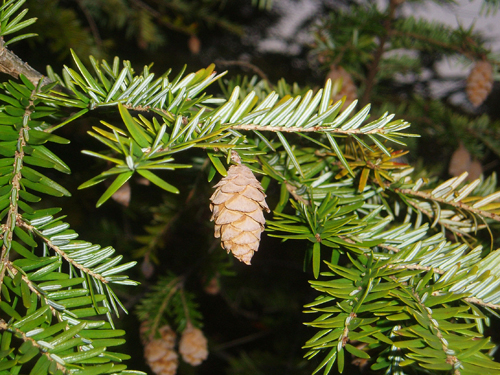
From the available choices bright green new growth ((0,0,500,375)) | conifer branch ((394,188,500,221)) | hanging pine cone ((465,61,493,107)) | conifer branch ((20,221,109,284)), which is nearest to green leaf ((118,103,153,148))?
bright green new growth ((0,0,500,375))

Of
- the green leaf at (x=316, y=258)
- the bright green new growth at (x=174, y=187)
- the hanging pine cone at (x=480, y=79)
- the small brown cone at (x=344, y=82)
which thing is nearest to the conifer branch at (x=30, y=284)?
the bright green new growth at (x=174, y=187)

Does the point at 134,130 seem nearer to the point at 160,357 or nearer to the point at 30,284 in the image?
the point at 30,284

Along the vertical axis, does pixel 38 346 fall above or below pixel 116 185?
below

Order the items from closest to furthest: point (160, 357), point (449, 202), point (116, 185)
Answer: point (116, 185) < point (449, 202) < point (160, 357)

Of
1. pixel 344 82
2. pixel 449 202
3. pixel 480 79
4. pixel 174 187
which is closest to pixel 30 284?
pixel 174 187

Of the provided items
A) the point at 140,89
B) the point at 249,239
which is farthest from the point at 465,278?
the point at 140,89

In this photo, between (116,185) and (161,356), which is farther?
(161,356)
